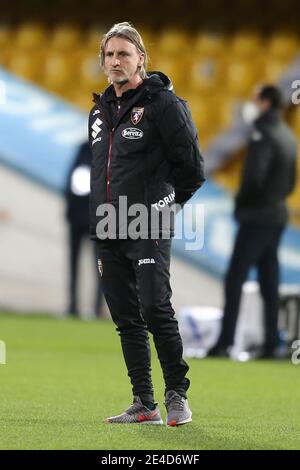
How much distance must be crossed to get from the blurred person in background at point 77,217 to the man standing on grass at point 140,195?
7.34m

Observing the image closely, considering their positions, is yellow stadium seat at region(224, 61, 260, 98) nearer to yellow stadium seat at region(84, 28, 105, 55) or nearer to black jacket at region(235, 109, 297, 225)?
yellow stadium seat at region(84, 28, 105, 55)

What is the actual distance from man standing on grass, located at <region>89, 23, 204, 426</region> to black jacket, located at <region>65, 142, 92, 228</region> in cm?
750

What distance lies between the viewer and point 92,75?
51.8ft

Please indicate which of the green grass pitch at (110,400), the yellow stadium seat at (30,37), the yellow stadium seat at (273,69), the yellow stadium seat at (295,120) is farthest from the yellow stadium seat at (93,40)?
the green grass pitch at (110,400)

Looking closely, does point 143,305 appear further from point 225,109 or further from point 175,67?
point 175,67

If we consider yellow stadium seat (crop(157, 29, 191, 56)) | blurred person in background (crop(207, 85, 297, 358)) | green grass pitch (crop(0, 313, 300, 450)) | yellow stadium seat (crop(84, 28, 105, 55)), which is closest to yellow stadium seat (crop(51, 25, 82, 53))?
yellow stadium seat (crop(84, 28, 105, 55))

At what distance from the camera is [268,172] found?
930 cm

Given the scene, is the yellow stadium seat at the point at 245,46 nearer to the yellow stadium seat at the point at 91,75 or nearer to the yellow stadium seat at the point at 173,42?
the yellow stadium seat at the point at 173,42

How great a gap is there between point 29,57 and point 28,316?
174 inches

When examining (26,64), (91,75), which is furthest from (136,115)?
(26,64)

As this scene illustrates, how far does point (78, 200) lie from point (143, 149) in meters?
7.79

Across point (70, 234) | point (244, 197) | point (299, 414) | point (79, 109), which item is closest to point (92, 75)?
point (79, 109)

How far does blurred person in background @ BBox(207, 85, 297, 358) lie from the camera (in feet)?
30.3

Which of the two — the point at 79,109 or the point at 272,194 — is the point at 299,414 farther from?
the point at 79,109
